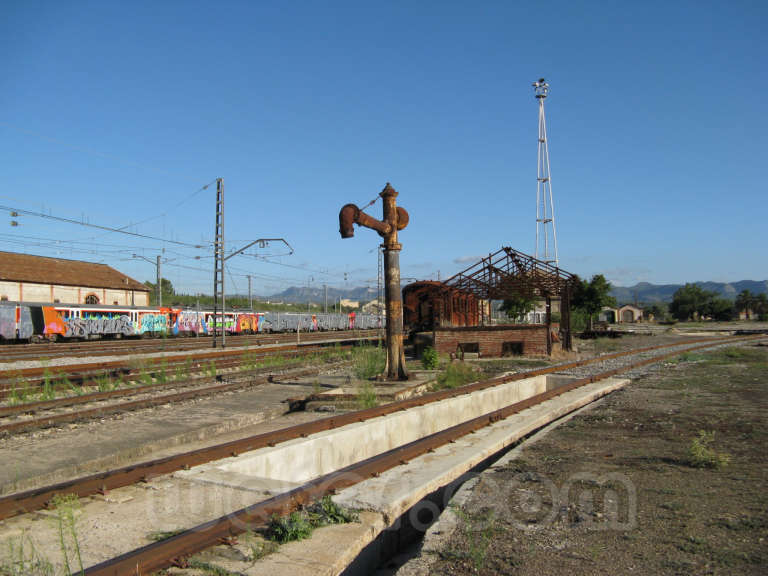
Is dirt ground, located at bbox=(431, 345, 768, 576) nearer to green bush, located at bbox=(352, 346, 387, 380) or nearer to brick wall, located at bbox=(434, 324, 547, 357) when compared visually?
green bush, located at bbox=(352, 346, 387, 380)

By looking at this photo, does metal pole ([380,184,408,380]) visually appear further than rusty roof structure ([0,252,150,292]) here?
No

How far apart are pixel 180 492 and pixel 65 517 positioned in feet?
3.16

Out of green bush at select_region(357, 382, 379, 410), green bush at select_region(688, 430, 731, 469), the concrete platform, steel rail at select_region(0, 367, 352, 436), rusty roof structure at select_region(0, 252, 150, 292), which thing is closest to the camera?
the concrete platform

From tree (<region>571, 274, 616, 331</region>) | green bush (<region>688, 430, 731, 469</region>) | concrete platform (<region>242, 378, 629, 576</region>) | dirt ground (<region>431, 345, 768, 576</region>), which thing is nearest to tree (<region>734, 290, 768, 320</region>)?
tree (<region>571, 274, 616, 331</region>)

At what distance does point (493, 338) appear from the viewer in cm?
2400

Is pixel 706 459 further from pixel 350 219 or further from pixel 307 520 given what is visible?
pixel 350 219

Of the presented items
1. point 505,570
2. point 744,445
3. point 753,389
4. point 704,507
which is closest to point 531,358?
point 753,389

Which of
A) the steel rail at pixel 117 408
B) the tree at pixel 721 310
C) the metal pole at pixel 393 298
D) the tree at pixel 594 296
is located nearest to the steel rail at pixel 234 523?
the steel rail at pixel 117 408

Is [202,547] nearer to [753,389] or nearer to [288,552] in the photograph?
[288,552]

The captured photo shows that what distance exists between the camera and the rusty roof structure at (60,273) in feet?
164

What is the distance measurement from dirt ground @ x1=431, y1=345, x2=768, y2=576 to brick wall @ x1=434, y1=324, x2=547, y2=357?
1461cm

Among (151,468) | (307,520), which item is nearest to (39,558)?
(307,520)

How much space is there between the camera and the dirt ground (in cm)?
380

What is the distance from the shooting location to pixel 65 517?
14.9 ft
